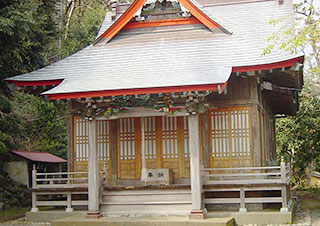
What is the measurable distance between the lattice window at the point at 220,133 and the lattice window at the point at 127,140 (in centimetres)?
253

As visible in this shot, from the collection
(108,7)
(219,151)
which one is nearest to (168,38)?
(219,151)

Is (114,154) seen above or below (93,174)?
above

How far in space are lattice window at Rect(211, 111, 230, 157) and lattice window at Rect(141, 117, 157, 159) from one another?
1793mm

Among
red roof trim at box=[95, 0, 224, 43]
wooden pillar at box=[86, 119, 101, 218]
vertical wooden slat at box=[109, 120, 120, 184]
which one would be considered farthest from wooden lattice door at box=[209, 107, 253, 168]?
wooden pillar at box=[86, 119, 101, 218]

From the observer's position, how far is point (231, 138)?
13812mm

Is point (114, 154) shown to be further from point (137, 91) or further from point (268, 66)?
point (268, 66)

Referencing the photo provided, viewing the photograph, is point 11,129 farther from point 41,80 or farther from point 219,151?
point 219,151

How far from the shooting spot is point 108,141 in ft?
48.7

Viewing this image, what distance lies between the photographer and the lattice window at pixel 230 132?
13734mm

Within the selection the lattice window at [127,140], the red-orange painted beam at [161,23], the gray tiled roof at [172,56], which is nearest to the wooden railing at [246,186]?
the lattice window at [127,140]

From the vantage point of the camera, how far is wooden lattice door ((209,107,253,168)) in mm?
13695

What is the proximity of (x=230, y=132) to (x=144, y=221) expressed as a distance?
151 inches

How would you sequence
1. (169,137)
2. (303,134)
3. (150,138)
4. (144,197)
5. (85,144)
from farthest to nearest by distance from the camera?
(303,134)
(85,144)
(150,138)
(169,137)
(144,197)

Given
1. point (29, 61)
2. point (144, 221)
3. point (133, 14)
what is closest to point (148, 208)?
point (144, 221)
